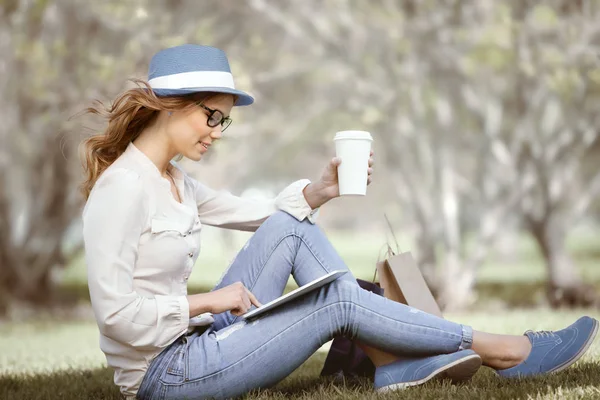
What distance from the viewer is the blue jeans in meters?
3.17

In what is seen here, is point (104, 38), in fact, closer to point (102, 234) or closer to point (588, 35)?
point (588, 35)

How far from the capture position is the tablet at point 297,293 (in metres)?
3.06

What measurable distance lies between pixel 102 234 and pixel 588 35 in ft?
24.0

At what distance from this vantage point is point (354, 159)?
3465mm

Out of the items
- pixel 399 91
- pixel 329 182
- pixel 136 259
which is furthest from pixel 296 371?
pixel 399 91

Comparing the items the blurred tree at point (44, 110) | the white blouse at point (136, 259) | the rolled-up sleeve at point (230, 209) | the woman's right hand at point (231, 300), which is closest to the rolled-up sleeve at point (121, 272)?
the white blouse at point (136, 259)

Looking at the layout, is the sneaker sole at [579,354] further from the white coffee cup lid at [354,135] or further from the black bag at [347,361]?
the white coffee cup lid at [354,135]

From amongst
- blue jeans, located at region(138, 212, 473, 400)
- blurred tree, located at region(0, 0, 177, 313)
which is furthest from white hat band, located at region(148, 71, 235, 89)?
blurred tree, located at region(0, 0, 177, 313)

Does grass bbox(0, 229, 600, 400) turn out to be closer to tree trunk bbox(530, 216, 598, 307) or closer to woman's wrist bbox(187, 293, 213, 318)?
tree trunk bbox(530, 216, 598, 307)

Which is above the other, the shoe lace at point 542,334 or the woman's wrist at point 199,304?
the woman's wrist at point 199,304

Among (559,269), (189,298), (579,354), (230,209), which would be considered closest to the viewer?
(189,298)

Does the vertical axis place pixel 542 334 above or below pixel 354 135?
below

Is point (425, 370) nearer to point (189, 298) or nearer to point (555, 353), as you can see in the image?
point (555, 353)

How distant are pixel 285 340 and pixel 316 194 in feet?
2.39
